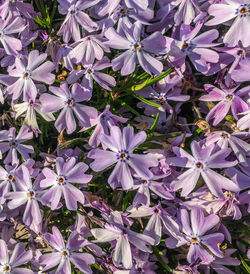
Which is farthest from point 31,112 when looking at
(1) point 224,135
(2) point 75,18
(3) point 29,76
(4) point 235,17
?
(4) point 235,17

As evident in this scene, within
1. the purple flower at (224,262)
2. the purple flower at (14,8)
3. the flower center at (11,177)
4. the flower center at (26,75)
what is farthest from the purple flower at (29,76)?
the purple flower at (224,262)

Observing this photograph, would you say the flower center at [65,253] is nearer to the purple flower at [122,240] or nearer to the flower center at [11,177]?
the purple flower at [122,240]

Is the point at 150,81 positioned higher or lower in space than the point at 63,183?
higher

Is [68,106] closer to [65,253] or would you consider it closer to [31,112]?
[31,112]

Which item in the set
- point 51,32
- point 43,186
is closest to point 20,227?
point 43,186

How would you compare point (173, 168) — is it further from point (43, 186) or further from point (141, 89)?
point (43, 186)
